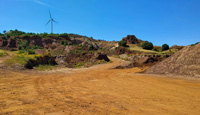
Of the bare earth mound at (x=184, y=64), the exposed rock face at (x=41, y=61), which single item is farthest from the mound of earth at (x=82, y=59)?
the bare earth mound at (x=184, y=64)

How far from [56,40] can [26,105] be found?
Result: 63.5 m

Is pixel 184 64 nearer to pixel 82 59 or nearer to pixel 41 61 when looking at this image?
pixel 82 59

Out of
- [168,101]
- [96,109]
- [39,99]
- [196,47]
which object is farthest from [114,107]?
[196,47]

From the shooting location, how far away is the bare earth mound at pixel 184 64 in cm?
1212

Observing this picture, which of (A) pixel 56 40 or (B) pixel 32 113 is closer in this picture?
(B) pixel 32 113

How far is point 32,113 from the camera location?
168 inches

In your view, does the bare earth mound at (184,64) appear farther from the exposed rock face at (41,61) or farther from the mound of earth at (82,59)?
the exposed rock face at (41,61)

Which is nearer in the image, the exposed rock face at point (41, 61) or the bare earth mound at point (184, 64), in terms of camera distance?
the bare earth mound at point (184, 64)

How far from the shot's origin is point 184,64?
13.1 meters

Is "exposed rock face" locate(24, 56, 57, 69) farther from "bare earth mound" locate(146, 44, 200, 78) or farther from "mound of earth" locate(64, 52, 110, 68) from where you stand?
"bare earth mound" locate(146, 44, 200, 78)

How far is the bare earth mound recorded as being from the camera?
1212 cm

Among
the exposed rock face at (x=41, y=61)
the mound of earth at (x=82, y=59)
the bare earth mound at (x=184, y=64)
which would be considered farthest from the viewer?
the mound of earth at (x=82, y=59)

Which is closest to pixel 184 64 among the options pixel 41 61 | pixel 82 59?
pixel 82 59

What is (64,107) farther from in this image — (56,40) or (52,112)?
(56,40)
